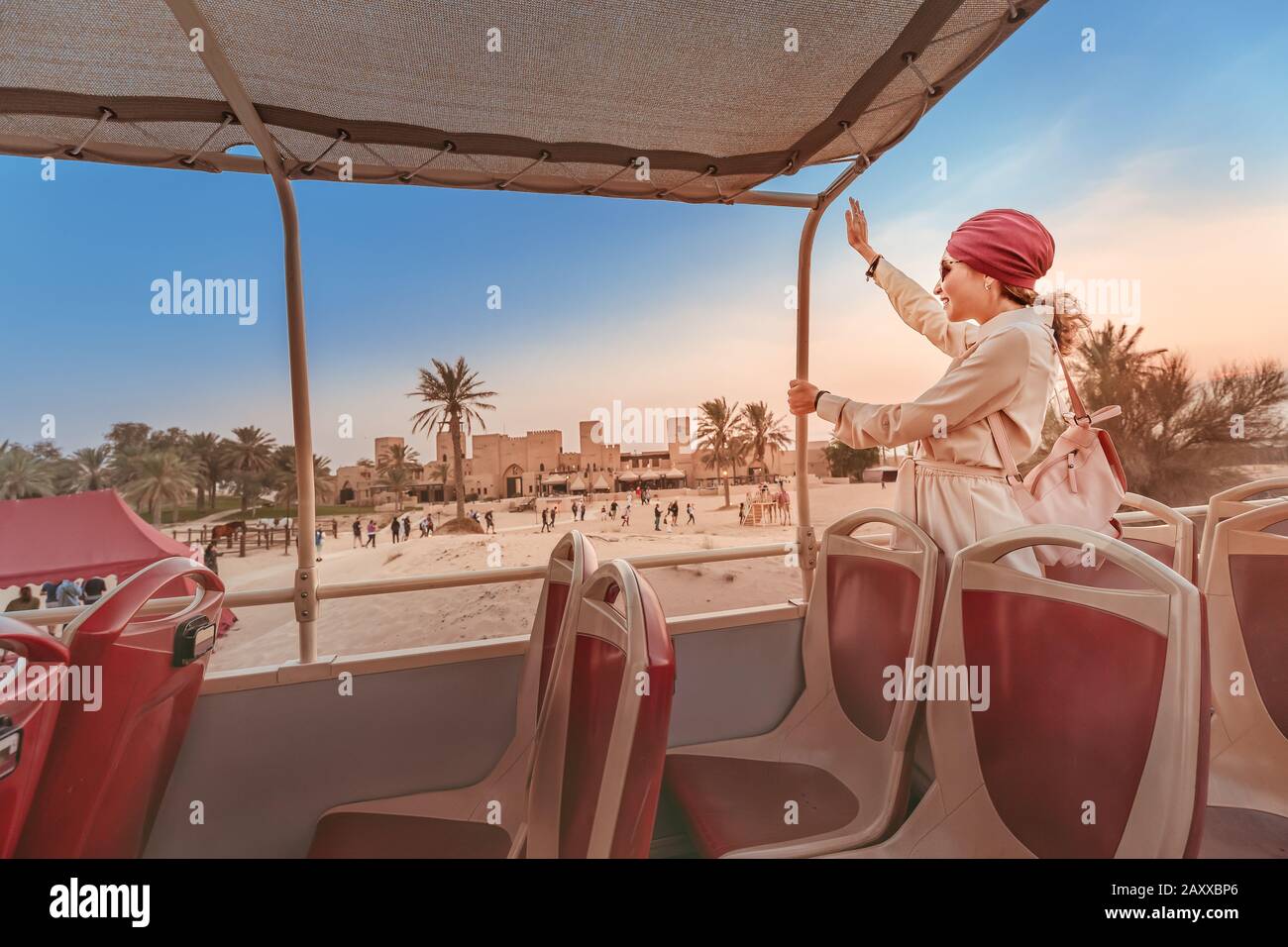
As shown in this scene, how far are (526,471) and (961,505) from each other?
1595cm

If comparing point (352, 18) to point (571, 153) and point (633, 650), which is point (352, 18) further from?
point (633, 650)

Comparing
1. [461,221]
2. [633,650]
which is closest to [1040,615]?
[633,650]

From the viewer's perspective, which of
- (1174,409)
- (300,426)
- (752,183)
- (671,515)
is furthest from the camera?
(671,515)

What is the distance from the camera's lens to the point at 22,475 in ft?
32.9

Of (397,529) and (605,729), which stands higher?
(605,729)

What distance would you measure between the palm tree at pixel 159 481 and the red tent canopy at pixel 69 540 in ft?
11.7

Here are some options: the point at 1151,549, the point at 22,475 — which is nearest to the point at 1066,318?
the point at 1151,549

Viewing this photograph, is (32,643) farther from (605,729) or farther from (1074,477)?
(1074,477)

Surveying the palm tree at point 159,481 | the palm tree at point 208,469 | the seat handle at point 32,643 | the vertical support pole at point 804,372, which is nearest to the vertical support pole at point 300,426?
the seat handle at point 32,643

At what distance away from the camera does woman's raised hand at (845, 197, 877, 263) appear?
6.10ft

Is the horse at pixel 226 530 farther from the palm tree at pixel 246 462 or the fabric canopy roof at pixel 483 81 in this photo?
the fabric canopy roof at pixel 483 81

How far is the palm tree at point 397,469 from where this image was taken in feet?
56.7
